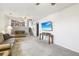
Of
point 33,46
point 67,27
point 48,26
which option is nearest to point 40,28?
point 48,26

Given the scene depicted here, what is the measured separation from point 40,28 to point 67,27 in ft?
2.55

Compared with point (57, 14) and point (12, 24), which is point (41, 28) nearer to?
point (57, 14)

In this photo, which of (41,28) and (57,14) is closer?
(57,14)

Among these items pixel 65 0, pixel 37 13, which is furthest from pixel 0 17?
pixel 65 0

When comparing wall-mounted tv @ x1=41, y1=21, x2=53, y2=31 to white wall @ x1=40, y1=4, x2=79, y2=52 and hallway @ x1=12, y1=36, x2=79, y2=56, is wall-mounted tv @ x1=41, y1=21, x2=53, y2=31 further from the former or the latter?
hallway @ x1=12, y1=36, x2=79, y2=56

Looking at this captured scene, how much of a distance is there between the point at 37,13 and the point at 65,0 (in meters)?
0.99

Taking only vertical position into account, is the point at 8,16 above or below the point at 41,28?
above

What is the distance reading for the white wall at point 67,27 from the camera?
2898 mm

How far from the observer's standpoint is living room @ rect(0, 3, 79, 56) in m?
2.37

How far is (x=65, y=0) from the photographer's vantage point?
72.4 inches

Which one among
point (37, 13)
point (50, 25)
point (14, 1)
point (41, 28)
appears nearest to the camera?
point (14, 1)

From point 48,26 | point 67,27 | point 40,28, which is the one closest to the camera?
point 48,26

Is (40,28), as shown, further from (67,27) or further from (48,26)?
(67,27)

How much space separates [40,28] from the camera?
129 inches
